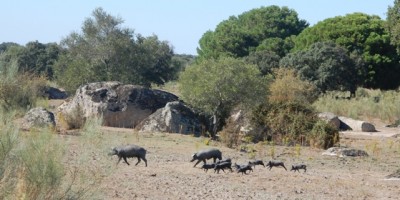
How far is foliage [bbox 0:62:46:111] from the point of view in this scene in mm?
24062

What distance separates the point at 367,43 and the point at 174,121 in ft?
101

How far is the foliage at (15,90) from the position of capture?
24.1 meters

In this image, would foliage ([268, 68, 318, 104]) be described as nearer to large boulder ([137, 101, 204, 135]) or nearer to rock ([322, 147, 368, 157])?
large boulder ([137, 101, 204, 135])

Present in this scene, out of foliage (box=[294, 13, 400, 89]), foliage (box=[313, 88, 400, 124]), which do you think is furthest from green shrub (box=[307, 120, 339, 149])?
foliage (box=[294, 13, 400, 89])

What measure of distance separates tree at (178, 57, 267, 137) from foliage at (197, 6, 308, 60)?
34046mm

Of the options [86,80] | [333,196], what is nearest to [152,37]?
[86,80]

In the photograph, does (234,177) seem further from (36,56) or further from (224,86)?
(36,56)

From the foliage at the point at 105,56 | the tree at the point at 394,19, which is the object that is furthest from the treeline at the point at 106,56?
the tree at the point at 394,19

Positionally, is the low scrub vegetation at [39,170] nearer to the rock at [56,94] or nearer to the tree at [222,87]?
the tree at [222,87]

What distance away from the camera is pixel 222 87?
25516 mm

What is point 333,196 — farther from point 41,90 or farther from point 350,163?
point 41,90

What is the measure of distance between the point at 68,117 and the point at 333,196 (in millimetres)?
14149

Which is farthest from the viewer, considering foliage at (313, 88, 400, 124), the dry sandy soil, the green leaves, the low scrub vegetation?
foliage at (313, 88, 400, 124)

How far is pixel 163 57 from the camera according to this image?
158ft
